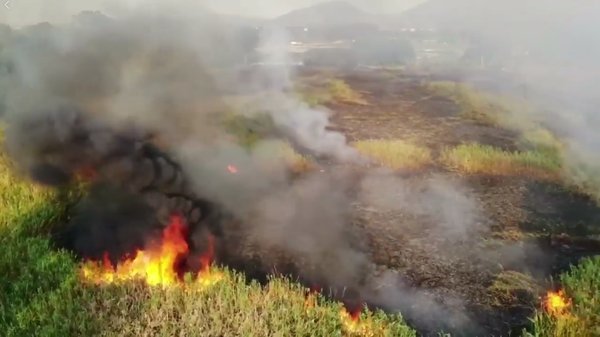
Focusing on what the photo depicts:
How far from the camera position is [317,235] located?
10.1m

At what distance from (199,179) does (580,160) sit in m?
10.6

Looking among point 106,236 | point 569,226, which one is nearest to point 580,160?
point 569,226

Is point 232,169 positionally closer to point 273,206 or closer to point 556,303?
point 273,206

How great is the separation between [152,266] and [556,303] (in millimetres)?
Answer: 6449

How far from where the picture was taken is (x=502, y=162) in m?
14.3

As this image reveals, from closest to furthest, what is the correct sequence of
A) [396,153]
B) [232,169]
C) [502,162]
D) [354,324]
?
[354,324], [232,169], [502,162], [396,153]

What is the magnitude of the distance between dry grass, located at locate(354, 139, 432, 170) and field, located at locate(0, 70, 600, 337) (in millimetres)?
43

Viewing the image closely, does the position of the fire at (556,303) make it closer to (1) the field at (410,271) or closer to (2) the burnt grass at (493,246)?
(1) the field at (410,271)

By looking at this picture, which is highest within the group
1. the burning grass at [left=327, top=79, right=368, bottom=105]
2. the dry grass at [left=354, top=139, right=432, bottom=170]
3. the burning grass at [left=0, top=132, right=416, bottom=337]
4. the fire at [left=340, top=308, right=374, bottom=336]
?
the burning grass at [left=327, top=79, right=368, bottom=105]

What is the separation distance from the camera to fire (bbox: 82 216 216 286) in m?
7.92

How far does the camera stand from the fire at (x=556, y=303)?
7461 mm

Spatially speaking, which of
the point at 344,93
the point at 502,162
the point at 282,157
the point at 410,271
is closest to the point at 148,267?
the point at 410,271

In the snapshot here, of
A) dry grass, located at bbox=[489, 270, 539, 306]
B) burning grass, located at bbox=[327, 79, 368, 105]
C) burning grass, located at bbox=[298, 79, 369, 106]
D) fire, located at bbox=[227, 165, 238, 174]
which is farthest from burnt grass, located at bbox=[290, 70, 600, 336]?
burning grass, located at bbox=[327, 79, 368, 105]

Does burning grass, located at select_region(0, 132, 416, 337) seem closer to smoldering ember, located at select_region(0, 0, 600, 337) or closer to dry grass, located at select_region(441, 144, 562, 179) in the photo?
smoldering ember, located at select_region(0, 0, 600, 337)
